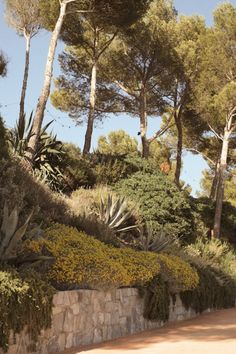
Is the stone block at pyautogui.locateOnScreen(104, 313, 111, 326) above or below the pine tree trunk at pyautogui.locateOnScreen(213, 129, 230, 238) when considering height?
below

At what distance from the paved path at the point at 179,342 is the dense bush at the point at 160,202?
761 centimetres

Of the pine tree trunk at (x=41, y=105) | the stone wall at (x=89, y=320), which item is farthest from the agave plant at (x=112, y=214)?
the stone wall at (x=89, y=320)

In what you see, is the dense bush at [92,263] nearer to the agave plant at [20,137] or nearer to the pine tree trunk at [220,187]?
the agave plant at [20,137]

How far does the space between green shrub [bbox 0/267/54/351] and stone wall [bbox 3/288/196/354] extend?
186 millimetres

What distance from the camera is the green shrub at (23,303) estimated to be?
616 centimetres

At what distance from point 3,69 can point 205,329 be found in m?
15.4

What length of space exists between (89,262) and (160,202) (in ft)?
33.5

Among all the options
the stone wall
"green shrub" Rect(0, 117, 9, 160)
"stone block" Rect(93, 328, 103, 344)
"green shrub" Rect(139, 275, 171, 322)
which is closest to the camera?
the stone wall

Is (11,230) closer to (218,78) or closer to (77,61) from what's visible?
(218,78)

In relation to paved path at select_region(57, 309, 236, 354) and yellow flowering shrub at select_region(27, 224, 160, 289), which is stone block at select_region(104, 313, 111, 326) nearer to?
paved path at select_region(57, 309, 236, 354)

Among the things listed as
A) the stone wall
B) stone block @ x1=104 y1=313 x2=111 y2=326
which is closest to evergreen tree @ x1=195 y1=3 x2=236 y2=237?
the stone wall

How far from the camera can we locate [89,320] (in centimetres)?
825

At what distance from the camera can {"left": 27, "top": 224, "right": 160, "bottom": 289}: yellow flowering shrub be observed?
811 cm

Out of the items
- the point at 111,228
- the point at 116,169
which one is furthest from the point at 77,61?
the point at 111,228
